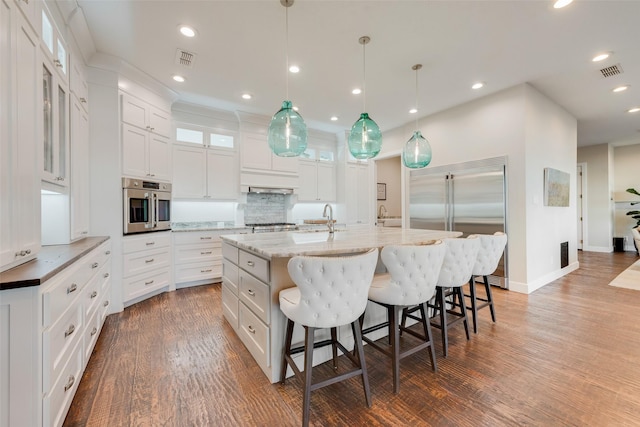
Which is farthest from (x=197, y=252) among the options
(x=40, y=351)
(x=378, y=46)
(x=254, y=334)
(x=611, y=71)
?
(x=611, y=71)

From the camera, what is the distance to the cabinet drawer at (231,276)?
2.46m

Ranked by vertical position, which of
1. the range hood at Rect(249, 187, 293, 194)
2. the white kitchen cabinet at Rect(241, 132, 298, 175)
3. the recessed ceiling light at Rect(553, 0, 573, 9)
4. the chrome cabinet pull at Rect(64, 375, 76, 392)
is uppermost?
the recessed ceiling light at Rect(553, 0, 573, 9)

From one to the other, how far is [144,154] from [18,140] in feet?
7.19

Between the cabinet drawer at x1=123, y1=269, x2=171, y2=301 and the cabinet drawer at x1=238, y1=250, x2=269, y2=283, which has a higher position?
the cabinet drawer at x1=238, y1=250, x2=269, y2=283

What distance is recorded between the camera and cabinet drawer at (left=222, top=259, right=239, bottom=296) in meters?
2.46

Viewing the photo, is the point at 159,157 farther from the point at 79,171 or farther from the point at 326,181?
the point at 326,181

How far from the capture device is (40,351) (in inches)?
45.9

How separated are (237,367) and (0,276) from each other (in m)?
1.44

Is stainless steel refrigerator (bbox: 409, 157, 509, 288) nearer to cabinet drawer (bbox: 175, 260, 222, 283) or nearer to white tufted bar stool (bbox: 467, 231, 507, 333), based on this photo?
white tufted bar stool (bbox: 467, 231, 507, 333)

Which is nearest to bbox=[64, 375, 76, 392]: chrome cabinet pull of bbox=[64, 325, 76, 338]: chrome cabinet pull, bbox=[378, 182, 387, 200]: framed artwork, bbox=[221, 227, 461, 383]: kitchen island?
bbox=[64, 325, 76, 338]: chrome cabinet pull

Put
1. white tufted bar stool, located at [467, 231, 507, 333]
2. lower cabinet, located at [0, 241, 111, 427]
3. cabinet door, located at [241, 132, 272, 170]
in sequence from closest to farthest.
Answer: lower cabinet, located at [0, 241, 111, 427] → white tufted bar stool, located at [467, 231, 507, 333] → cabinet door, located at [241, 132, 272, 170]

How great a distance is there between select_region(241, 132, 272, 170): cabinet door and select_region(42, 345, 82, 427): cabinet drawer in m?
3.47

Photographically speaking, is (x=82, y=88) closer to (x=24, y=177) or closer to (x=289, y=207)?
(x=24, y=177)

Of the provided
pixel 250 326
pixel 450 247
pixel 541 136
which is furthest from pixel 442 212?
pixel 250 326
